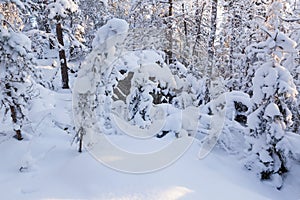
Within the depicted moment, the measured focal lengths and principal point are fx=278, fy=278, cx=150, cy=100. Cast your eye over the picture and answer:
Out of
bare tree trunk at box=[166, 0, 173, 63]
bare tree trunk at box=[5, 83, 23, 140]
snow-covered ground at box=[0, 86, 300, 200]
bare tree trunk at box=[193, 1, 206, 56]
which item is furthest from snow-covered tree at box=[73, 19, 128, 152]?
bare tree trunk at box=[193, 1, 206, 56]

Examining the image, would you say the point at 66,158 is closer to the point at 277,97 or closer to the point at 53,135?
the point at 53,135

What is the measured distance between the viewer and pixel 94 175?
5332 millimetres

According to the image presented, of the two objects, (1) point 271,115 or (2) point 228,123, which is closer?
(1) point 271,115

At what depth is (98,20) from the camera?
2577 centimetres

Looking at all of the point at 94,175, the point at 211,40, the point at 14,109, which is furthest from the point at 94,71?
the point at 211,40

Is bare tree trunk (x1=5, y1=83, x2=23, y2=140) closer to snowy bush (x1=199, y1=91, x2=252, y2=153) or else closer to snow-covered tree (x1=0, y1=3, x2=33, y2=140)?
snow-covered tree (x1=0, y1=3, x2=33, y2=140)

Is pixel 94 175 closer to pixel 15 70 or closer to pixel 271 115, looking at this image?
pixel 15 70

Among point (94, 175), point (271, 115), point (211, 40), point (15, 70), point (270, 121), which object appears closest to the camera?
point (94, 175)

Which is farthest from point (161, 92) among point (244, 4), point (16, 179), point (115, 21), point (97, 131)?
point (244, 4)

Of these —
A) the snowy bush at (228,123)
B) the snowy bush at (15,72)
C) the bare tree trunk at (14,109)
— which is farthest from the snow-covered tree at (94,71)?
the snowy bush at (228,123)

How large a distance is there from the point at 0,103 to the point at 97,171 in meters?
2.89

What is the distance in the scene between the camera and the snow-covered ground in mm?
4875

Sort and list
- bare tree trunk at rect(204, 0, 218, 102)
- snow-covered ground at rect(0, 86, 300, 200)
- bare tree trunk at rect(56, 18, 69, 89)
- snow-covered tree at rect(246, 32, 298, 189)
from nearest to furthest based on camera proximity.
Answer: snow-covered ground at rect(0, 86, 300, 200), snow-covered tree at rect(246, 32, 298, 189), bare tree trunk at rect(204, 0, 218, 102), bare tree trunk at rect(56, 18, 69, 89)

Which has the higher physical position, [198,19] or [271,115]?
[198,19]
